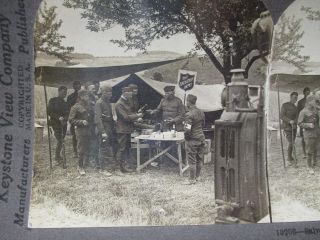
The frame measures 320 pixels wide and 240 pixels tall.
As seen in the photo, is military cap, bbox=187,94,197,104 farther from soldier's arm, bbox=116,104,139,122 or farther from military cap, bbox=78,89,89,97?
military cap, bbox=78,89,89,97

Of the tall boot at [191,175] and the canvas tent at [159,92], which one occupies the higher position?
the canvas tent at [159,92]

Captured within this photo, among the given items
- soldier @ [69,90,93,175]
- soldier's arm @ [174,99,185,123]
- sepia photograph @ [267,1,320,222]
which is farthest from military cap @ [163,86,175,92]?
sepia photograph @ [267,1,320,222]

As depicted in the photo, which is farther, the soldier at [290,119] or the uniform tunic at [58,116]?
the soldier at [290,119]

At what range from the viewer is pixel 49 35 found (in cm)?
341

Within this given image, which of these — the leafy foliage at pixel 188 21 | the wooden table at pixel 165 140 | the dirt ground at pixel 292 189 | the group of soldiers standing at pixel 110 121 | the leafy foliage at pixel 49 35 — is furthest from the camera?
the dirt ground at pixel 292 189

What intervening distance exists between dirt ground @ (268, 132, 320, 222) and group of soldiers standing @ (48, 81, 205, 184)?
71cm

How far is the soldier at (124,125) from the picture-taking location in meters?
3.67

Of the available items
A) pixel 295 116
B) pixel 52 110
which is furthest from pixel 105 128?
pixel 295 116

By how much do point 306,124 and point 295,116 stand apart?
0.13m

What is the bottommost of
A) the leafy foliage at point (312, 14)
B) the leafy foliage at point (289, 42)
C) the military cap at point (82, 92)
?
the military cap at point (82, 92)

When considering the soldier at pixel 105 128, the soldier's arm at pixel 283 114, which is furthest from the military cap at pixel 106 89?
the soldier's arm at pixel 283 114

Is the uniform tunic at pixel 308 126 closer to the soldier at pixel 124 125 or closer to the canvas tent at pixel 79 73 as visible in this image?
the canvas tent at pixel 79 73

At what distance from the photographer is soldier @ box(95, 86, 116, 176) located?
3639mm

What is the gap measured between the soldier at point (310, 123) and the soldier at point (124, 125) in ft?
5.08
